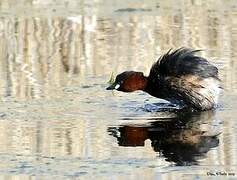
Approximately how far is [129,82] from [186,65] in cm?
58

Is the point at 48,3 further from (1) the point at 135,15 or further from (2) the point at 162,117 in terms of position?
(2) the point at 162,117

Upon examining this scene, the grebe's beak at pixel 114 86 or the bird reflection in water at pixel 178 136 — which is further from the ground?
the grebe's beak at pixel 114 86

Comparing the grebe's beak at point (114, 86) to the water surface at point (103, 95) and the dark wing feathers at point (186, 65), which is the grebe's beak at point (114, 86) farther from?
the dark wing feathers at point (186, 65)

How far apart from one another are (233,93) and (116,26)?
14.9ft

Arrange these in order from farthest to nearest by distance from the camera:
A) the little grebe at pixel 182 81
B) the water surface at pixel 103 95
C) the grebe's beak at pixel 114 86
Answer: the grebe's beak at pixel 114 86 → the little grebe at pixel 182 81 → the water surface at pixel 103 95

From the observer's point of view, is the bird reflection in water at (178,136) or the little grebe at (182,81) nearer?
the bird reflection in water at (178,136)

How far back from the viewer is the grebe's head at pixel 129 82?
29.2ft

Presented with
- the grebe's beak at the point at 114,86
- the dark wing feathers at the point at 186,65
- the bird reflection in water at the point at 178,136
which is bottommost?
the bird reflection in water at the point at 178,136

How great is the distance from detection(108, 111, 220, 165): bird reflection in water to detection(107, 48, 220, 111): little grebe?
38 cm

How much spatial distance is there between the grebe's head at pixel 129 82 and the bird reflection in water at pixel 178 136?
32.4 inches

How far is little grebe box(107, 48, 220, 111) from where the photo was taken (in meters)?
8.65

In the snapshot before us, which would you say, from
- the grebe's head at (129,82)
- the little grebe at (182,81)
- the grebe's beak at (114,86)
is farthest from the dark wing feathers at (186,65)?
the grebe's beak at (114,86)

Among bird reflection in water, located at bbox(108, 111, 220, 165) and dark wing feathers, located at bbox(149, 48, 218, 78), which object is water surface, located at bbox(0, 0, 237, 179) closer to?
bird reflection in water, located at bbox(108, 111, 220, 165)

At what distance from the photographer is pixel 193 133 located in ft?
24.5
